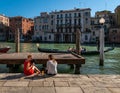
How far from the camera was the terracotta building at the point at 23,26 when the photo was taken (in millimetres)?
82562

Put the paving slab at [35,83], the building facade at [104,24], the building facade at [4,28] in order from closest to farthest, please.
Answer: the paving slab at [35,83], the building facade at [104,24], the building facade at [4,28]

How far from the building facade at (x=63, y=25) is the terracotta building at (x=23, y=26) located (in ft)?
16.9

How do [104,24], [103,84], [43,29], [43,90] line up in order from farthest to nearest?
[43,29] → [104,24] → [103,84] → [43,90]

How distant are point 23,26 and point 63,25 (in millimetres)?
16086

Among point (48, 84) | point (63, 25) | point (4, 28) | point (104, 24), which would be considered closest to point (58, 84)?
point (48, 84)

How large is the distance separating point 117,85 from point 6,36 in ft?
280

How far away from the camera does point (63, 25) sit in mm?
74875

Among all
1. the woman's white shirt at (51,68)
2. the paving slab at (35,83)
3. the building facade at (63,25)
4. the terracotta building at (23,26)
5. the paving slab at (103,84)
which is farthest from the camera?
the terracotta building at (23,26)

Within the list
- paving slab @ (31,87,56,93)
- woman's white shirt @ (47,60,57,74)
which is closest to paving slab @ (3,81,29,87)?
paving slab @ (31,87,56,93)

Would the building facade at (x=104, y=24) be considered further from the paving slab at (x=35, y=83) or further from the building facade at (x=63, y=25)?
the paving slab at (x=35, y=83)

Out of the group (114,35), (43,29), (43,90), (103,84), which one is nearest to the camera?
(43,90)

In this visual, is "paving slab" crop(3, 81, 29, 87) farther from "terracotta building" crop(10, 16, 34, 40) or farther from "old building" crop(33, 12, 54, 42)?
"terracotta building" crop(10, 16, 34, 40)

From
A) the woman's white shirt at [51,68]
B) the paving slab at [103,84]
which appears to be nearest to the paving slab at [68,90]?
the paving slab at [103,84]

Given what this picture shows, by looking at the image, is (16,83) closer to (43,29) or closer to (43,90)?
(43,90)
